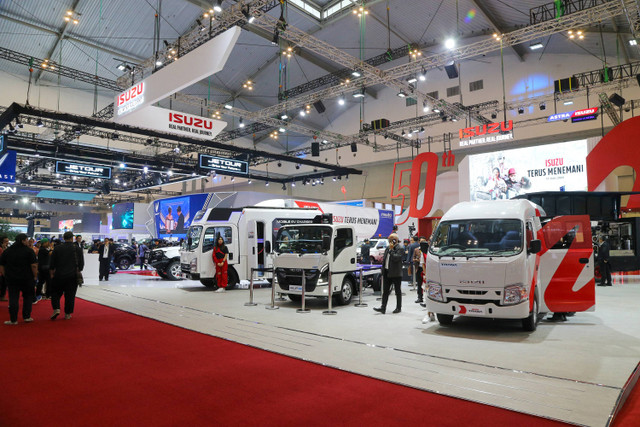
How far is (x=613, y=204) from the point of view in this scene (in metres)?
14.2

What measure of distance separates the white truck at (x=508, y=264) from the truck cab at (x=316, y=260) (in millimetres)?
2397

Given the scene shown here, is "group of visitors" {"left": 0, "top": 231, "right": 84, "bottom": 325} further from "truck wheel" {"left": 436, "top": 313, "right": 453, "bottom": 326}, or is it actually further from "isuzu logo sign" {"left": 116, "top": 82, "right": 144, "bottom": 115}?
"truck wheel" {"left": 436, "top": 313, "right": 453, "bottom": 326}

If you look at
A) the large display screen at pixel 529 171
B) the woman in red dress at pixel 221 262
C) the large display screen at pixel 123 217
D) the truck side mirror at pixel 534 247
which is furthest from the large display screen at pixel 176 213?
the truck side mirror at pixel 534 247

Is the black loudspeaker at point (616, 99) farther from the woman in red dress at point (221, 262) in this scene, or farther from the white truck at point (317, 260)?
the woman in red dress at point (221, 262)

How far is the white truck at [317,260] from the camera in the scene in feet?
26.9

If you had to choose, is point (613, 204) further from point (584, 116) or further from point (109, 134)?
point (109, 134)

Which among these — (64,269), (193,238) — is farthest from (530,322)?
(193,238)

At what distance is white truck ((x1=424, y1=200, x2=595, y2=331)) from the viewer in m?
5.60

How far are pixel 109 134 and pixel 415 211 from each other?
15.6 m

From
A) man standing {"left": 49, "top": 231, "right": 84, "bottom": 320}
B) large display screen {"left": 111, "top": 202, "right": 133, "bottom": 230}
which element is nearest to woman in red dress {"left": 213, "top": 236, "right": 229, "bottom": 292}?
man standing {"left": 49, "top": 231, "right": 84, "bottom": 320}

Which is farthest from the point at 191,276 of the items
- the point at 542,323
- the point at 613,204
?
the point at 613,204

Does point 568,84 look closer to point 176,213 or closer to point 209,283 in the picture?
point 209,283

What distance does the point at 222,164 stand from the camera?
17.7m

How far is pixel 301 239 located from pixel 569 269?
4.85 metres
